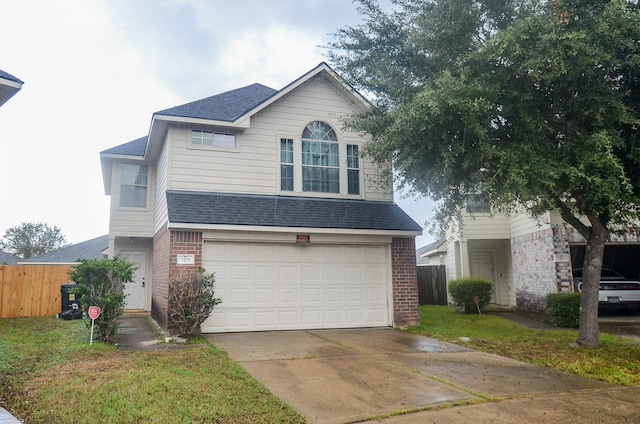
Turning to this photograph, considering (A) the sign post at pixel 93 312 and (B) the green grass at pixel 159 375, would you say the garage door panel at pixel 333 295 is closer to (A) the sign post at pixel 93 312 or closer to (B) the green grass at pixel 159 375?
(B) the green grass at pixel 159 375

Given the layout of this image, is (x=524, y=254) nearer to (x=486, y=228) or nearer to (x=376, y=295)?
(x=486, y=228)

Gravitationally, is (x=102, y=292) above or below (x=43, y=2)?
below

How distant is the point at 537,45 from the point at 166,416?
324 inches

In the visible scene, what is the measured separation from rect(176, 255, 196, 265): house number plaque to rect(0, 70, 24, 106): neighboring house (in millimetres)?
4495

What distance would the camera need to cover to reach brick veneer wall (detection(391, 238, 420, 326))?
11.9 metres

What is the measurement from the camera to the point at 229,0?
1244 cm

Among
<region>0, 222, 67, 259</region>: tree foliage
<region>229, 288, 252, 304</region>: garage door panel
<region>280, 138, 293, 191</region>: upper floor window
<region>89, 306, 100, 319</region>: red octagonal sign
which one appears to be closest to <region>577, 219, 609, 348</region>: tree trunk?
<region>280, 138, 293, 191</region>: upper floor window

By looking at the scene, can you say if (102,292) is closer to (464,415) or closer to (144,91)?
(464,415)

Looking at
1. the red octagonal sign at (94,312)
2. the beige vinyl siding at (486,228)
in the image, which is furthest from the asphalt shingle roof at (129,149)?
the beige vinyl siding at (486,228)

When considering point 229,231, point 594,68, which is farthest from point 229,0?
point 594,68

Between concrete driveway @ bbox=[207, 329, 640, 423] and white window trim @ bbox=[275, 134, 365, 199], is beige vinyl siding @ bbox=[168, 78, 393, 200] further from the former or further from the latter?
concrete driveway @ bbox=[207, 329, 640, 423]

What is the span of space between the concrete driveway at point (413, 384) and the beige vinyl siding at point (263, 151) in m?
4.27

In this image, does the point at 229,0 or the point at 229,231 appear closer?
the point at 229,231

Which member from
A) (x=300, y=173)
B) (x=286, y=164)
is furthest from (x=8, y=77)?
(x=300, y=173)
